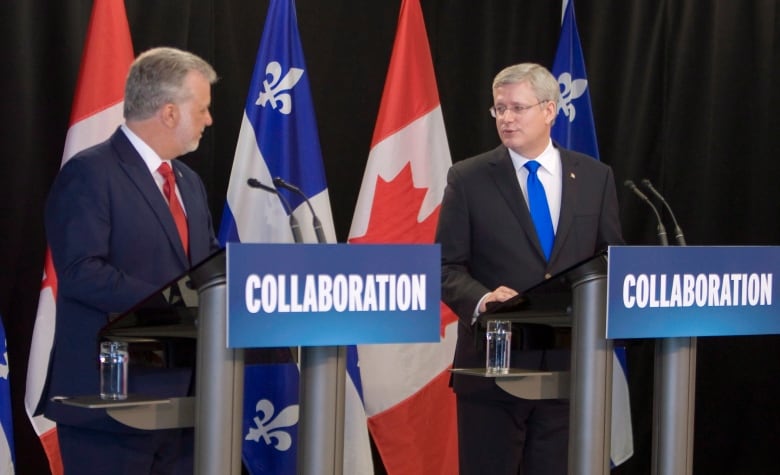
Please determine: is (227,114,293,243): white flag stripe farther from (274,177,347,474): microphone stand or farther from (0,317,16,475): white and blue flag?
(274,177,347,474): microphone stand

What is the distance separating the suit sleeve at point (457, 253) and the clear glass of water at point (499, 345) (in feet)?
1.77

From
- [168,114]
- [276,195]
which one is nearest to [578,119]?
[276,195]

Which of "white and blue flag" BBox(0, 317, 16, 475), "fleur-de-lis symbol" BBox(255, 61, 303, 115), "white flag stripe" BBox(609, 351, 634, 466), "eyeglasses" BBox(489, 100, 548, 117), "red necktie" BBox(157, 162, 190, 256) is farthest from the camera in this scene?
"white flag stripe" BBox(609, 351, 634, 466)

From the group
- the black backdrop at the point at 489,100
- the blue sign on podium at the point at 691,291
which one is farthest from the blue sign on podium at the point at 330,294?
the black backdrop at the point at 489,100

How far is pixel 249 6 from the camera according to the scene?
4836 mm

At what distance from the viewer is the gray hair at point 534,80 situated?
11.1 feet

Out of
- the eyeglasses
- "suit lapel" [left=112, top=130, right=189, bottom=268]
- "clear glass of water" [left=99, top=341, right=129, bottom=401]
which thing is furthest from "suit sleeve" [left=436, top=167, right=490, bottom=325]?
"clear glass of water" [left=99, top=341, right=129, bottom=401]

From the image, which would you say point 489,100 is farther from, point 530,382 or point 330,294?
point 330,294

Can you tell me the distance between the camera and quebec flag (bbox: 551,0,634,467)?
4973 mm

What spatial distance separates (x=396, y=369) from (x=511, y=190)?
1617 mm

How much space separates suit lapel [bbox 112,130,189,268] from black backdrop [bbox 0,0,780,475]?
1.71 meters

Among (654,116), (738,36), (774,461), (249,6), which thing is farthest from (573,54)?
(774,461)

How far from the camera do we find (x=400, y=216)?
4.71 m

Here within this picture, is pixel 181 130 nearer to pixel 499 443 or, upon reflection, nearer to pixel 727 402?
pixel 499 443
